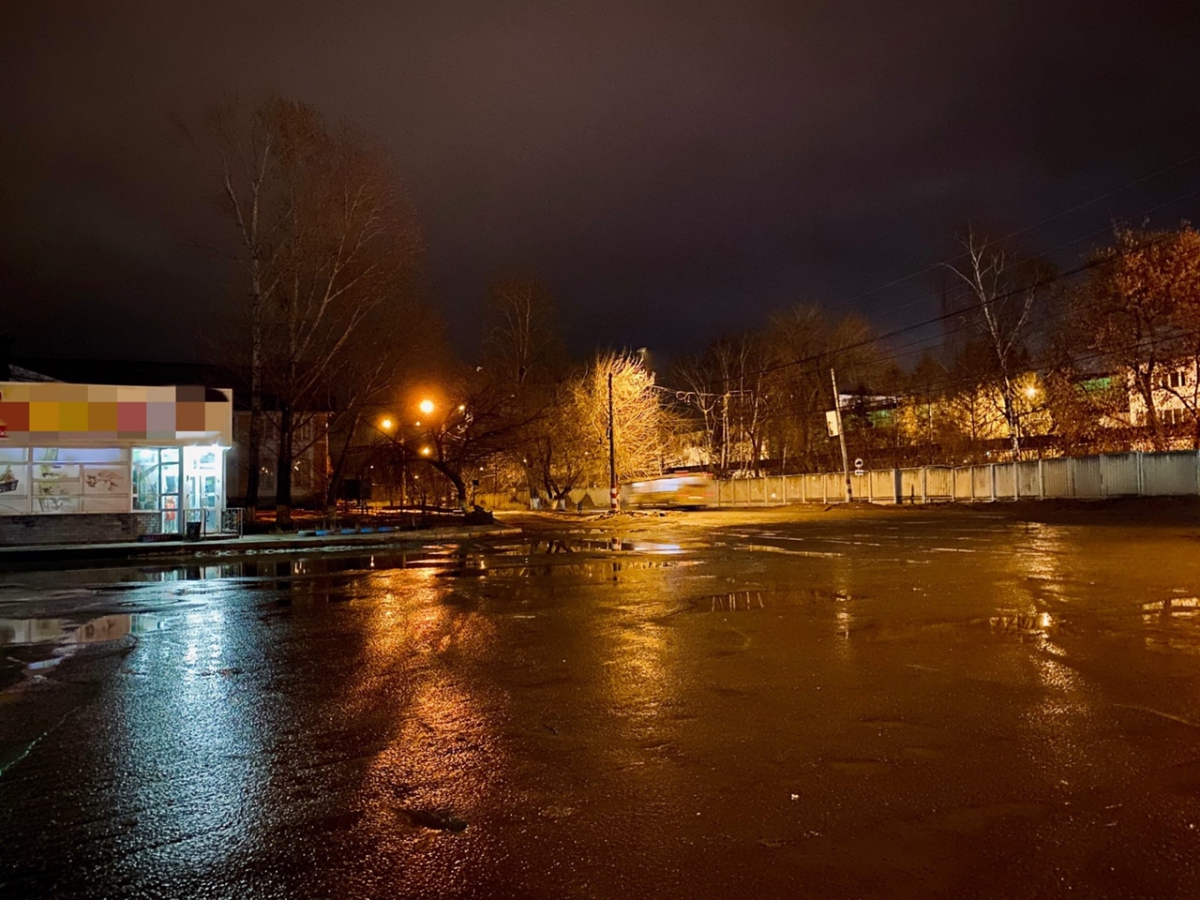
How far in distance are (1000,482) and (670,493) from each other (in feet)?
79.4

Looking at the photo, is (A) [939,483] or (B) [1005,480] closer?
(B) [1005,480]

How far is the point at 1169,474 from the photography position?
1394 inches

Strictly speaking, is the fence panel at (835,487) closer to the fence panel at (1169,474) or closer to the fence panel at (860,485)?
the fence panel at (860,485)

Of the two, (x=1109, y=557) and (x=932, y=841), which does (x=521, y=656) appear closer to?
(x=932, y=841)

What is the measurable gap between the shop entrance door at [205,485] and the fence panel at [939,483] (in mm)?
38322

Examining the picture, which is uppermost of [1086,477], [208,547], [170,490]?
[170,490]

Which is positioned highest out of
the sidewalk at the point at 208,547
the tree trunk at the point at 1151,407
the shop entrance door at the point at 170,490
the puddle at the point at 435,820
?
the tree trunk at the point at 1151,407

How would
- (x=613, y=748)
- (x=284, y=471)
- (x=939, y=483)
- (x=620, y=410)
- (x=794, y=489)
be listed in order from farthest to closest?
(x=794, y=489), (x=620, y=410), (x=939, y=483), (x=284, y=471), (x=613, y=748)

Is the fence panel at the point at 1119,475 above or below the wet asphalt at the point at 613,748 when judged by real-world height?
above

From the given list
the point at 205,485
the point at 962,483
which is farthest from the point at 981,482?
the point at 205,485

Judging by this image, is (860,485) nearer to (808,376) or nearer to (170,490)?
(808,376)

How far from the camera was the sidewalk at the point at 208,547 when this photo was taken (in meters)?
22.2

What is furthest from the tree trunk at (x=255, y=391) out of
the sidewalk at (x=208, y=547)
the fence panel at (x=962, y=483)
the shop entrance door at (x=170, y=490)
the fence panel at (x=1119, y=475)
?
the fence panel at (x=1119, y=475)

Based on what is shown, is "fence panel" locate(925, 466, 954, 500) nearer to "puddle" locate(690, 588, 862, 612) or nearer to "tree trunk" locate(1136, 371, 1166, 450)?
"tree trunk" locate(1136, 371, 1166, 450)
